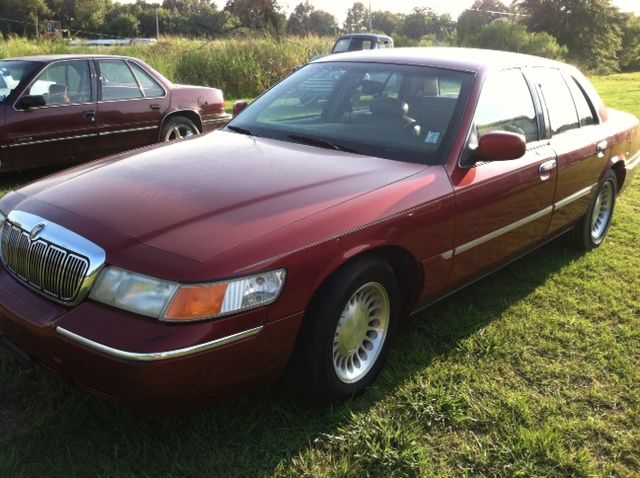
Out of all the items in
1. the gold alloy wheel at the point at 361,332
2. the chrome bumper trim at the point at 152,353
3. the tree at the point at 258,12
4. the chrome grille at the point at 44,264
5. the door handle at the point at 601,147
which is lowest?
the gold alloy wheel at the point at 361,332

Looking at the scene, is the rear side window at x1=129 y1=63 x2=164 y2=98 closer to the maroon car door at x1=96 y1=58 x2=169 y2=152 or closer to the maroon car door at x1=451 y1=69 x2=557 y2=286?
the maroon car door at x1=96 y1=58 x2=169 y2=152

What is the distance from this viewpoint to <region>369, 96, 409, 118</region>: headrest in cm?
347

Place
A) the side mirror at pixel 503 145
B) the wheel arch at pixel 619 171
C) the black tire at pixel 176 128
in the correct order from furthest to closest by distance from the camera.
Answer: the black tire at pixel 176 128 → the wheel arch at pixel 619 171 → the side mirror at pixel 503 145

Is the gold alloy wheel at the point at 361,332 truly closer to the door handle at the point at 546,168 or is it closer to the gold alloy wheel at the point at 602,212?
the door handle at the point at 546,168

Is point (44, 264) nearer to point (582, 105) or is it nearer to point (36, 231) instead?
point (36, 231)

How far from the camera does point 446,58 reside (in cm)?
375

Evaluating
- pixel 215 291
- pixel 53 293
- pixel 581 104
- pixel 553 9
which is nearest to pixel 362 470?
pixel 215 291

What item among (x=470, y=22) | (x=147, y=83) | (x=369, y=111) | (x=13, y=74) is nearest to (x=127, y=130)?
(x=147, y=83)

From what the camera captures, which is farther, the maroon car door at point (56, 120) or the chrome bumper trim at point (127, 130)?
the chrome bumper trim at point (127, 130)

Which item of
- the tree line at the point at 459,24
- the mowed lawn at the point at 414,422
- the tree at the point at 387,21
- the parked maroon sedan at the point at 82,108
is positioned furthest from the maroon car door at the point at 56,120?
the tree at the point at 387,21

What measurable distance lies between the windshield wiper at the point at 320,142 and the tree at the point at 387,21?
98.2 m

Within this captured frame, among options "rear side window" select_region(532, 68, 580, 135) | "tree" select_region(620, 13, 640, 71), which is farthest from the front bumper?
"tree" select_region(620, 13, 640, 71)

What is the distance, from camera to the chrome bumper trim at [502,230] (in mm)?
3285

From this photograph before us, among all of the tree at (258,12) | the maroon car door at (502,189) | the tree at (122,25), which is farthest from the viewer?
the tree at (122,25)
